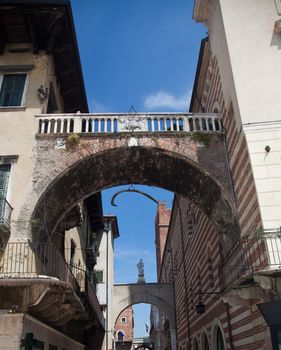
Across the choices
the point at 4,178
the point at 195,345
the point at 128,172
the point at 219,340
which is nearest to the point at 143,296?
the point at 195,345

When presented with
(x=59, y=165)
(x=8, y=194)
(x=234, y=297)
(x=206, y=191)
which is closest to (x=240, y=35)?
(x=206, y=191)

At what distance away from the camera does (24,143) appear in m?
11.1

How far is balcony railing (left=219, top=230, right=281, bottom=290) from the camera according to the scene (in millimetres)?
7734

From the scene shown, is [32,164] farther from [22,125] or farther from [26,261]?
[26,261]

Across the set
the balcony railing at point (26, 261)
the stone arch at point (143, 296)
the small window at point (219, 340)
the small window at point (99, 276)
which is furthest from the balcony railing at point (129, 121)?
the stone arch at point (143, 296)

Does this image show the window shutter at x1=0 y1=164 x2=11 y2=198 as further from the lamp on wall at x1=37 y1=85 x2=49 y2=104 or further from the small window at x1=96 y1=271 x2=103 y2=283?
the small window at x1=96 y1=271 x2=103 y2=283

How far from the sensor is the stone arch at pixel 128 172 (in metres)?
10.7

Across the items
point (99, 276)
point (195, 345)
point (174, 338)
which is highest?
point (99, 276)

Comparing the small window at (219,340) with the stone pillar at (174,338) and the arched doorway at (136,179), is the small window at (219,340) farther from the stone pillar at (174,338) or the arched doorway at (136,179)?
the stone pillar at (174,338)

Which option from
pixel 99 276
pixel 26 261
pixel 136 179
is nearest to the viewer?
pixel 26 261

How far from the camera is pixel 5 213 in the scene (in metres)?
9.70

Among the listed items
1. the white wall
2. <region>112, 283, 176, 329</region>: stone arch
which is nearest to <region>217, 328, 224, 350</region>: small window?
the white wall

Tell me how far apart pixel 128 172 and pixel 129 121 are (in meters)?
1.57

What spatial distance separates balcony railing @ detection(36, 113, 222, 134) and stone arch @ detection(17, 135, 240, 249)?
0.41 metres
